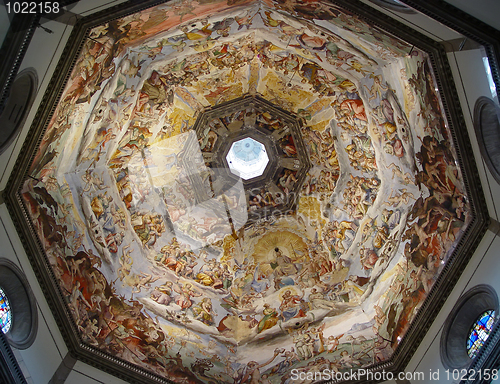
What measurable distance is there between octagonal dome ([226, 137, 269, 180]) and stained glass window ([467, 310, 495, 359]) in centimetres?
912

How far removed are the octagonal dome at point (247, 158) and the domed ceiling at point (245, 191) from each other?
0.08 meters

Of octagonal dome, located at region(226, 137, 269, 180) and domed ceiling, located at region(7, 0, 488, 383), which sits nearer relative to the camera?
domed ceiling, located at region(7, 0, 488, 383)

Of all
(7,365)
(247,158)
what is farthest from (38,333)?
(247,158)

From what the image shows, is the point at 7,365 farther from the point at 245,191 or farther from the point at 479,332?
the point at 479,332

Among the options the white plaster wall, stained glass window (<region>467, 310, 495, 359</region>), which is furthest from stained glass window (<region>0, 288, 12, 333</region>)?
stained glass window (<region>467, 310, 495, 359</region>)

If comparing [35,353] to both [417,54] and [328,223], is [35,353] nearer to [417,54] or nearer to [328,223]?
[328,223]

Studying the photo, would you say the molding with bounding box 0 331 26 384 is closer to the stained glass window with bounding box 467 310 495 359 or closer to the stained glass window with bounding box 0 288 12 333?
the stained glass window with bounding box 0 288 12 333

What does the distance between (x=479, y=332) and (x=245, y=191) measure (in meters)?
9.37

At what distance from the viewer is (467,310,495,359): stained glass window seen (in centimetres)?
936

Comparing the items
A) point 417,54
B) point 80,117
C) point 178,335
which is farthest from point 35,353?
point 417,54

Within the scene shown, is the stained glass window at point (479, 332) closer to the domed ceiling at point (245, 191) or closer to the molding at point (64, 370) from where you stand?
the domed ceiling at point (245, 191)

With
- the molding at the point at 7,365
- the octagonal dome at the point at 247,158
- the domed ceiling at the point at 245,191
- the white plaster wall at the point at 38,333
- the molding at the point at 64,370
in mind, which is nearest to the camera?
the molding at the point at 7,365

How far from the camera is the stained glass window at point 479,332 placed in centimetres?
936

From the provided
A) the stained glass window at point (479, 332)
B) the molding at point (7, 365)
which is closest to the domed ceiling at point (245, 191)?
the stained glass window at point (479, 332)
